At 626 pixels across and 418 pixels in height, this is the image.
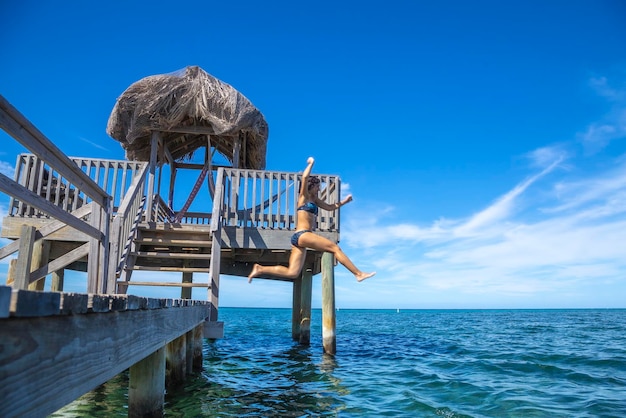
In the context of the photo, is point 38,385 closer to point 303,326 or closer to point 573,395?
point 573,395

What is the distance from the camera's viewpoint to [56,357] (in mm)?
1873

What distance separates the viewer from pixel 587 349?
1443 cm

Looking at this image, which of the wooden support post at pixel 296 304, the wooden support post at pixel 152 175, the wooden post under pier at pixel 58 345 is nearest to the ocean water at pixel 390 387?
the wooden support post at pixel 296 304

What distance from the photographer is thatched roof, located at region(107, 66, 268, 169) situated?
448 inches

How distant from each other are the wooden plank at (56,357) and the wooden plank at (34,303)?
41 mm

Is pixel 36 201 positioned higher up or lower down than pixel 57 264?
higher up

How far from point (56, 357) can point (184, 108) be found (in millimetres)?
10225

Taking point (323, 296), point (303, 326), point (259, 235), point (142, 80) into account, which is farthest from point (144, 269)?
point (303, 326)

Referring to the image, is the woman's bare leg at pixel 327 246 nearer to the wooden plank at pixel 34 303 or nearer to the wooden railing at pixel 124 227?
the wooden railing at pixel 124 227

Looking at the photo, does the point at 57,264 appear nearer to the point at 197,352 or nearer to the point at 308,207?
the point at 308,207

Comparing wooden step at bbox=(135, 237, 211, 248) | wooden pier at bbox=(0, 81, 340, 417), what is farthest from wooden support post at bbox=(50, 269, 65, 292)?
wooden step at bbox=(135, 237, 211, 248)

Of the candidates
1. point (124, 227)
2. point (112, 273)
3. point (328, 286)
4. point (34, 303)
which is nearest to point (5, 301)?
point (34, 303)

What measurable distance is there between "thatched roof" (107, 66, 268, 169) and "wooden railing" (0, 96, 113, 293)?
247 inches

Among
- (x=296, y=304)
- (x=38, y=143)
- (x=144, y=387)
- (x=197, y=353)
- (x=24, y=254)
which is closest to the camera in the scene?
(x=38, y=143)
